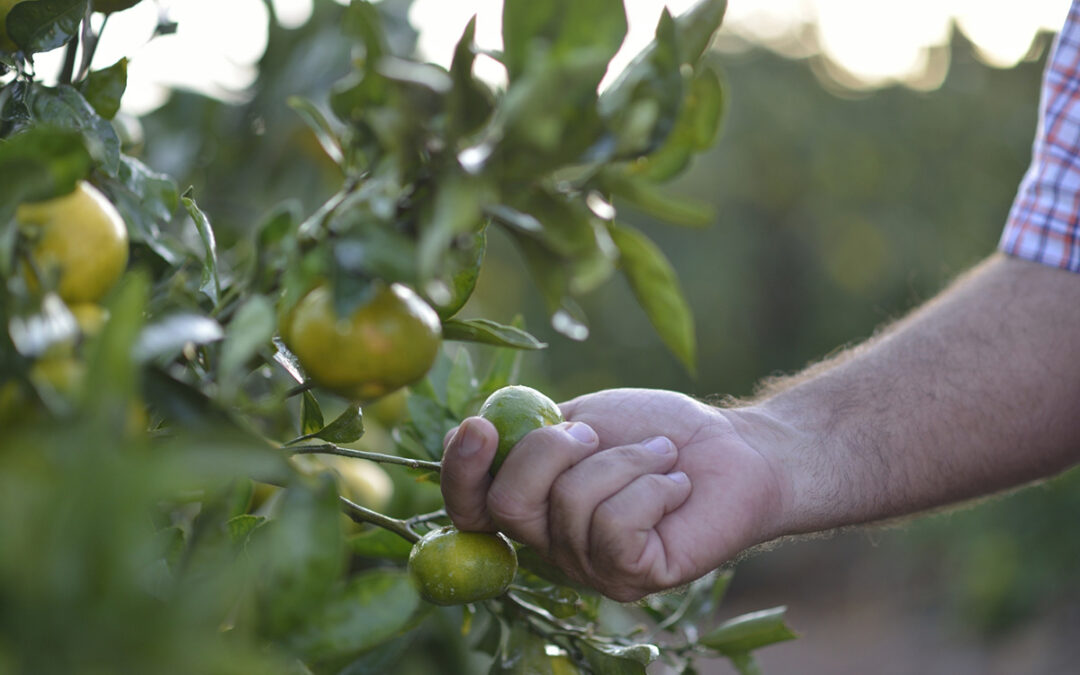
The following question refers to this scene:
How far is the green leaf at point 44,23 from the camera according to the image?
53 centimetres

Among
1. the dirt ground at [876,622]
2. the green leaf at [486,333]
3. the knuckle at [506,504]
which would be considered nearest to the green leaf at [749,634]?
the knuckle at [506,504]

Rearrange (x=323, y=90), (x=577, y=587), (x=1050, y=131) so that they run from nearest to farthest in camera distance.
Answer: (x=577, y=587) < (x=1050, y=131) < (x=323, y=90)

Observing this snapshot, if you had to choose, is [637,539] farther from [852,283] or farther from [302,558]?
[852,283]

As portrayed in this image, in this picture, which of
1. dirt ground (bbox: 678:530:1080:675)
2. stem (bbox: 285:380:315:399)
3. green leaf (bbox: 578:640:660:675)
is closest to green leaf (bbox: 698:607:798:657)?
green leaf (bbox: 578:640:660:675)

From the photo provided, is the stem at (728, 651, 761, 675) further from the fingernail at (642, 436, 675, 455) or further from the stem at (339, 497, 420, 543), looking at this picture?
the stem at (339, 497, 420, 543)

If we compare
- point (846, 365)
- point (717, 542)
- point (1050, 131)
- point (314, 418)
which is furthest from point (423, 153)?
point (1050, 131)

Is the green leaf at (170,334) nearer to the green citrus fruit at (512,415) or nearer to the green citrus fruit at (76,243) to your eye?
the green citrus fruit at (76,243)

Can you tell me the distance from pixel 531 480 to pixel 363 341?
258mm

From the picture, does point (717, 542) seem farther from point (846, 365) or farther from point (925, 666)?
point (925, 666)

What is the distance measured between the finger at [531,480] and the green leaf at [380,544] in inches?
4.0

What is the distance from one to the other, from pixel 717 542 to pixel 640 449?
0.39ft

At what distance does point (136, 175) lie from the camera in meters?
0.63

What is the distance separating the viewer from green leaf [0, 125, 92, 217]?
0.40 metres

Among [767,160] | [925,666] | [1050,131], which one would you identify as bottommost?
[925,666]
